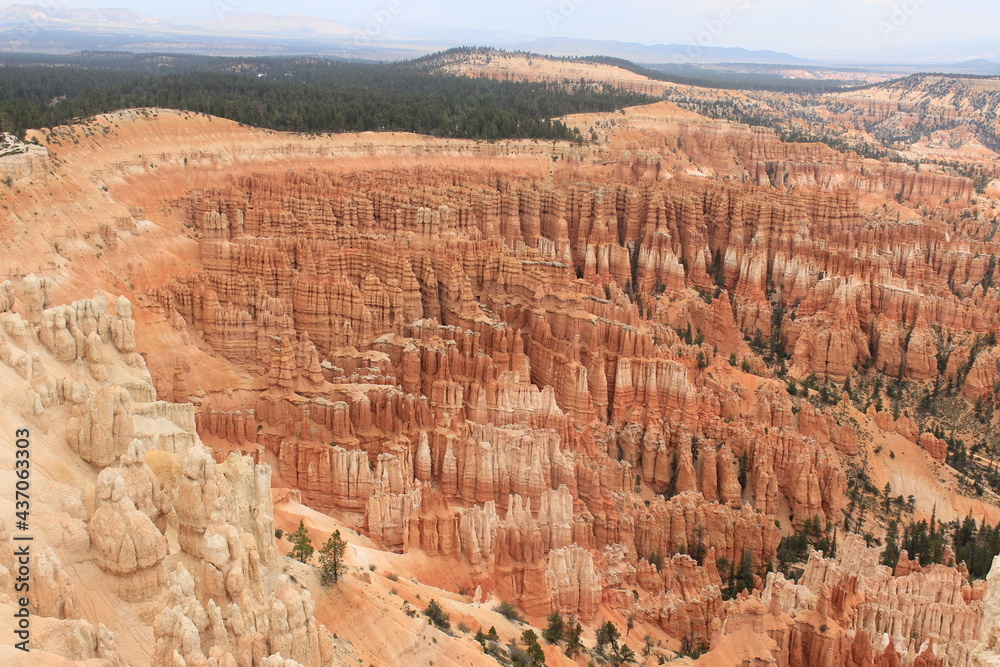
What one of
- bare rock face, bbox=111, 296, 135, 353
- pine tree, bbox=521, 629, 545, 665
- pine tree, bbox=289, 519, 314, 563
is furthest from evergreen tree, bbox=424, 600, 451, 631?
bare rock face, bbox=111, 296, 135, 353

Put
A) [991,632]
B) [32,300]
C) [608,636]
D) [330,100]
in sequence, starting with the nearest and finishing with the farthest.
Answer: [991,632] < [32,300] < [608,636] < [330,100]

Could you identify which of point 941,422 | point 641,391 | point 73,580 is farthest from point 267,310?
point 941,422

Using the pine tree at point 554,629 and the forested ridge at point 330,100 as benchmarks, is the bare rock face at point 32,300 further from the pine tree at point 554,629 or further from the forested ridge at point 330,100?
the forested ridge at point 330,100

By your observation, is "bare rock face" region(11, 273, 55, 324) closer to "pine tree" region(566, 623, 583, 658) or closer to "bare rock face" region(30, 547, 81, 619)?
"bare rock face" region(30, 547, 81, 619)

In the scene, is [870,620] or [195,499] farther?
[870,620]

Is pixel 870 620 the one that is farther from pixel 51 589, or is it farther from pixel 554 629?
pixel 51 589

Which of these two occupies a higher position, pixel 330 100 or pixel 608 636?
pixel 330 100

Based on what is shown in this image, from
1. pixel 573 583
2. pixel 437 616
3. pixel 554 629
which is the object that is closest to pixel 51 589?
pixel 437 616

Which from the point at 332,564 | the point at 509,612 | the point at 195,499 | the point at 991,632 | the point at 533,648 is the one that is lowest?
the point at 509,612
